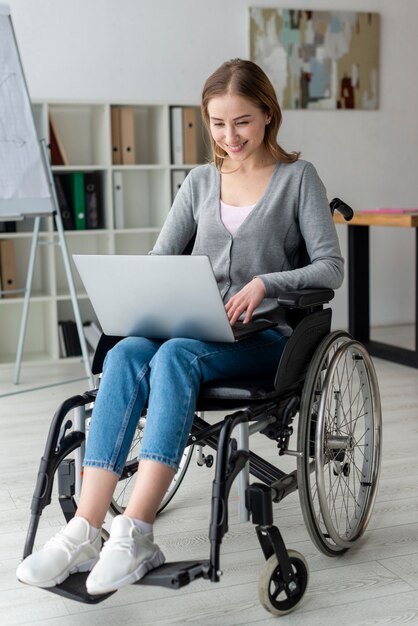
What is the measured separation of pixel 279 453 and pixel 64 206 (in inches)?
108

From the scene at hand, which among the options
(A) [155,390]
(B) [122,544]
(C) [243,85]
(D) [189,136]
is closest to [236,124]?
(C) [243,85]

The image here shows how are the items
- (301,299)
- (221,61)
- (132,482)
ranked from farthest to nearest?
(221,61) < (132,482) < (301,299)

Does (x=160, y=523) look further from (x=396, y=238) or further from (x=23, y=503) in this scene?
(x=396, y=238)

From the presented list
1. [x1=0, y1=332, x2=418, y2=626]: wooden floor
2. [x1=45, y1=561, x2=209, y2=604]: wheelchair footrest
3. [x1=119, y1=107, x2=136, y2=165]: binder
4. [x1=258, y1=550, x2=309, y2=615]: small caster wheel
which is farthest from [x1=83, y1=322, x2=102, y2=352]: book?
→ [x1=45, y1=561, x2=209, y2=604]: wheelchair footrest

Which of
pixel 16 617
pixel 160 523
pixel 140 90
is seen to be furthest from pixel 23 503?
pixel 140 90

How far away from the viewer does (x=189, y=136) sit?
14.4ft

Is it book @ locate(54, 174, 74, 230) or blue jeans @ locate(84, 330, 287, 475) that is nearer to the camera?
blue jeans @ locate(84, 330, 287, 475)

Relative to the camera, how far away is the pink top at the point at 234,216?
75.8 inches

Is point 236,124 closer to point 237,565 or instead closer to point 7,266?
point 237,565

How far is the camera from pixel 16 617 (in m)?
1.66

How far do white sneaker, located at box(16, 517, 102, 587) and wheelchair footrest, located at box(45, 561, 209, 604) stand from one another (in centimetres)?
2

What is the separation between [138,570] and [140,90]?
11.4 ft

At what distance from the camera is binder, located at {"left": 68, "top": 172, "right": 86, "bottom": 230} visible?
13.8 feet

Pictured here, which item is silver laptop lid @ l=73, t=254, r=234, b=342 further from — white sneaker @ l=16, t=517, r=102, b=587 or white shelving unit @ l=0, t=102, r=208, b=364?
white shelving unit @ l=0, t=102, r=208, b=364
